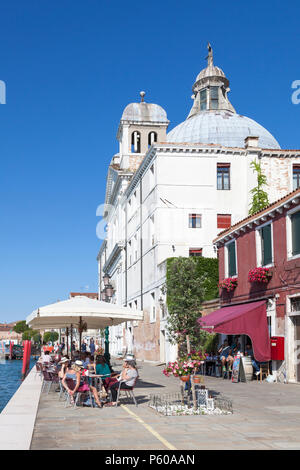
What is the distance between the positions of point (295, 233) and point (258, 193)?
1855 centimetres

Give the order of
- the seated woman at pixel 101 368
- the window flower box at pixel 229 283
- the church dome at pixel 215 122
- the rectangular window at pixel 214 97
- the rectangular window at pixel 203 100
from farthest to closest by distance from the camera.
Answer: the rectangular window at pixel 203 100
the rectangular window at pixel 214 97
the church dome at pixel 215 122
the window flower box at pixel 229 283
the seated woman at pixel 101 368

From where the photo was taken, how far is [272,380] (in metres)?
20.7

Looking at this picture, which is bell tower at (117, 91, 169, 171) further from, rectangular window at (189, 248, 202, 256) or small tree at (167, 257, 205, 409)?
small tree at (167, 257, 205, 409)

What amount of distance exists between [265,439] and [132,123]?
50.1m

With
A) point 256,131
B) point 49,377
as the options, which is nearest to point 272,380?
point 49,377

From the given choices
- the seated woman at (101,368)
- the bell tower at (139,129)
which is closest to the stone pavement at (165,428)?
the seated woman at (101,368)

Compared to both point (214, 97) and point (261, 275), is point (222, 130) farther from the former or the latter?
point (261, 275)

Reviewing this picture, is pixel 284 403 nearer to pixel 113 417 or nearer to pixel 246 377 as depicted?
pixel 113 417

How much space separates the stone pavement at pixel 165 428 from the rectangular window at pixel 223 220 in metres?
24.5

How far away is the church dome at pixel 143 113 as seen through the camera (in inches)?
2240

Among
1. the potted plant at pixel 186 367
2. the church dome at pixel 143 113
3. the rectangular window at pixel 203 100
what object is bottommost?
the potted plant at pixel 186 367

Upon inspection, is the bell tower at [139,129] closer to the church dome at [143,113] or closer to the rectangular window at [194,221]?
the church dome at [143,113]

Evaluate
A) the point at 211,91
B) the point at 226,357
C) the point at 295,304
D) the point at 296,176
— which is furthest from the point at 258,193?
the point at 211,91
